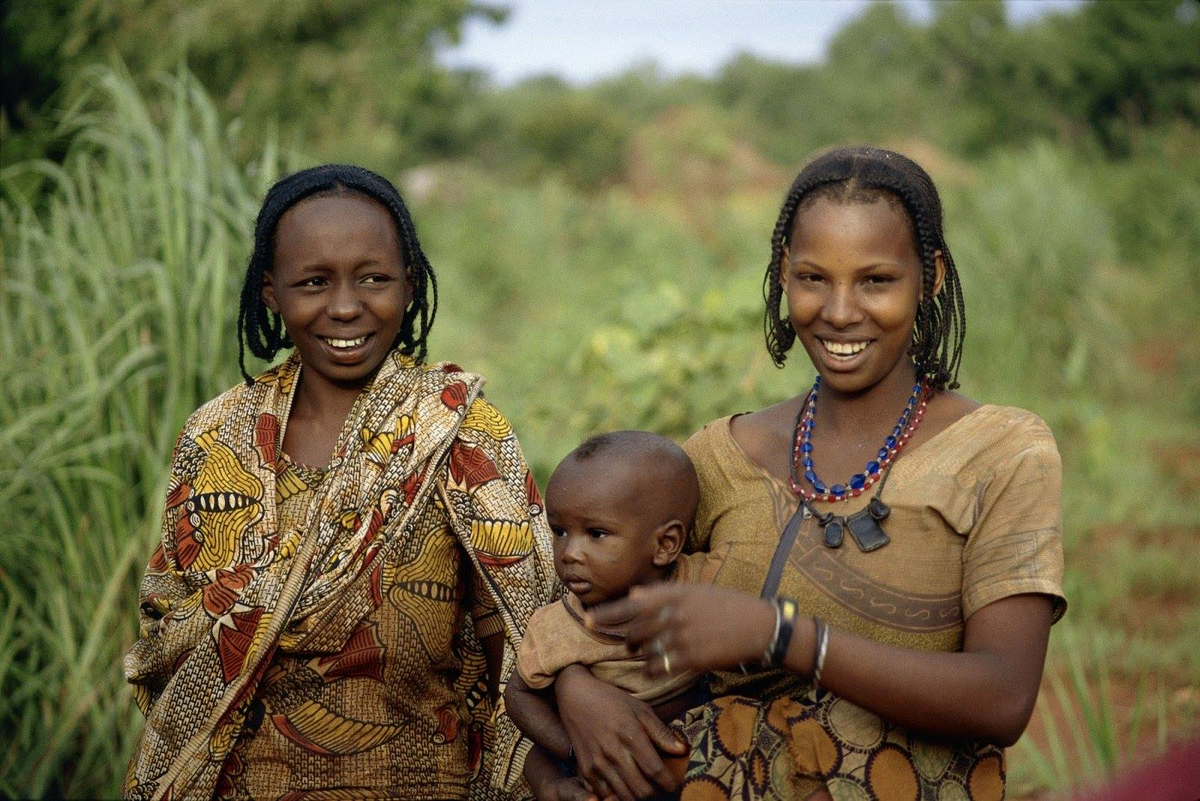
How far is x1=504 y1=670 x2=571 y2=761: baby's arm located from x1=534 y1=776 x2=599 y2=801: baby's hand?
0.04 meters

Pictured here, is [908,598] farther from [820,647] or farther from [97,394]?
[97,394]

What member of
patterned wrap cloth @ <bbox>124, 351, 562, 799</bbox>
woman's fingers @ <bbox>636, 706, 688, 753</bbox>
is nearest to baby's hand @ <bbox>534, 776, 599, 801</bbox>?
woman's fingers @ <bbox>636, 706, 688, 753</bbox>

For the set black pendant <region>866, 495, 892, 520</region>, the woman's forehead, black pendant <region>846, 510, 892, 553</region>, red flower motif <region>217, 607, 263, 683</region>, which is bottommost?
red flower motif <region>217, 607, 263, 683</region>

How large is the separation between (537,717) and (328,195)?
3.69 ft

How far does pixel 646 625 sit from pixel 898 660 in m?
0.38

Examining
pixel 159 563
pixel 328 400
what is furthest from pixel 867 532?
pixel 159 563

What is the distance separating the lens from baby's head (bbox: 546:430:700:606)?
85.8 inches

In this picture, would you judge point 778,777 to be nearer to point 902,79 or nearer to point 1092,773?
point 1092,773

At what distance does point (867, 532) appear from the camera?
2.07 meters

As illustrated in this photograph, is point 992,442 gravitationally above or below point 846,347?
below

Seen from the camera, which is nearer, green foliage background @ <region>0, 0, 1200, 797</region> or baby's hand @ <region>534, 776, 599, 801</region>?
baby's hand @ <region>534, 776, 599, 801</region>

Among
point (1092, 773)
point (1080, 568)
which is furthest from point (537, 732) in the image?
point (1080, 568)

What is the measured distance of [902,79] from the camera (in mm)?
37281

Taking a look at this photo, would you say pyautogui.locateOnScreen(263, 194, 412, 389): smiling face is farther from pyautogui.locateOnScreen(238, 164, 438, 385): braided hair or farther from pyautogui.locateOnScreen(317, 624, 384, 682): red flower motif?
pyautogui.locateOnScreen(317, 624, 384, 682): red flower motif
